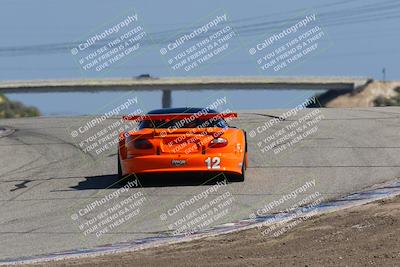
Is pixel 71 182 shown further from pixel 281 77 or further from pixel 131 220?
pixel 281 77

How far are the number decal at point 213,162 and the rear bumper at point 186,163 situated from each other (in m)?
0.02

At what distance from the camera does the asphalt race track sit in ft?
36.2

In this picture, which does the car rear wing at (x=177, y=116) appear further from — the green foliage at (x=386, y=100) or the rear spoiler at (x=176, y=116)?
the green foliage at (x=386, y=100)

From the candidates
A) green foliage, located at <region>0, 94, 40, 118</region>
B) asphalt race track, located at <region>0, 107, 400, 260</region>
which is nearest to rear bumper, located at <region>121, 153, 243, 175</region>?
asphalt race track, located at <region>0, 107, 400, 260</region>

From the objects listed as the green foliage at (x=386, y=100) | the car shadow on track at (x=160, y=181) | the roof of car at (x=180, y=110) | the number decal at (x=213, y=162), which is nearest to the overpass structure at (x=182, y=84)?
the green foliage at (x=386, y=100)

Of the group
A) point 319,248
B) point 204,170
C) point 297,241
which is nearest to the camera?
point 319,248

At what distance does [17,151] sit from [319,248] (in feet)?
41.5

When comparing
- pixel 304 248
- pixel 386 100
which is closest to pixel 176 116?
pixel 304 248

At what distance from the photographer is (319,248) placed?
27.0 feet

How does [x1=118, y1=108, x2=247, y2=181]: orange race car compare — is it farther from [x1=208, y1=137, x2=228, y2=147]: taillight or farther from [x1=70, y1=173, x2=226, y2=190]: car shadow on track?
[x1=70, y1=173, x2=226, y2=190]: car shadow on track

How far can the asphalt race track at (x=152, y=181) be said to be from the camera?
1102 cm

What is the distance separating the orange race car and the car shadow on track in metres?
0.18

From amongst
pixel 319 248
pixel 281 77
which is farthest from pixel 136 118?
A: pixel 281 77

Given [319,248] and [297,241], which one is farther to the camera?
[297,241]
